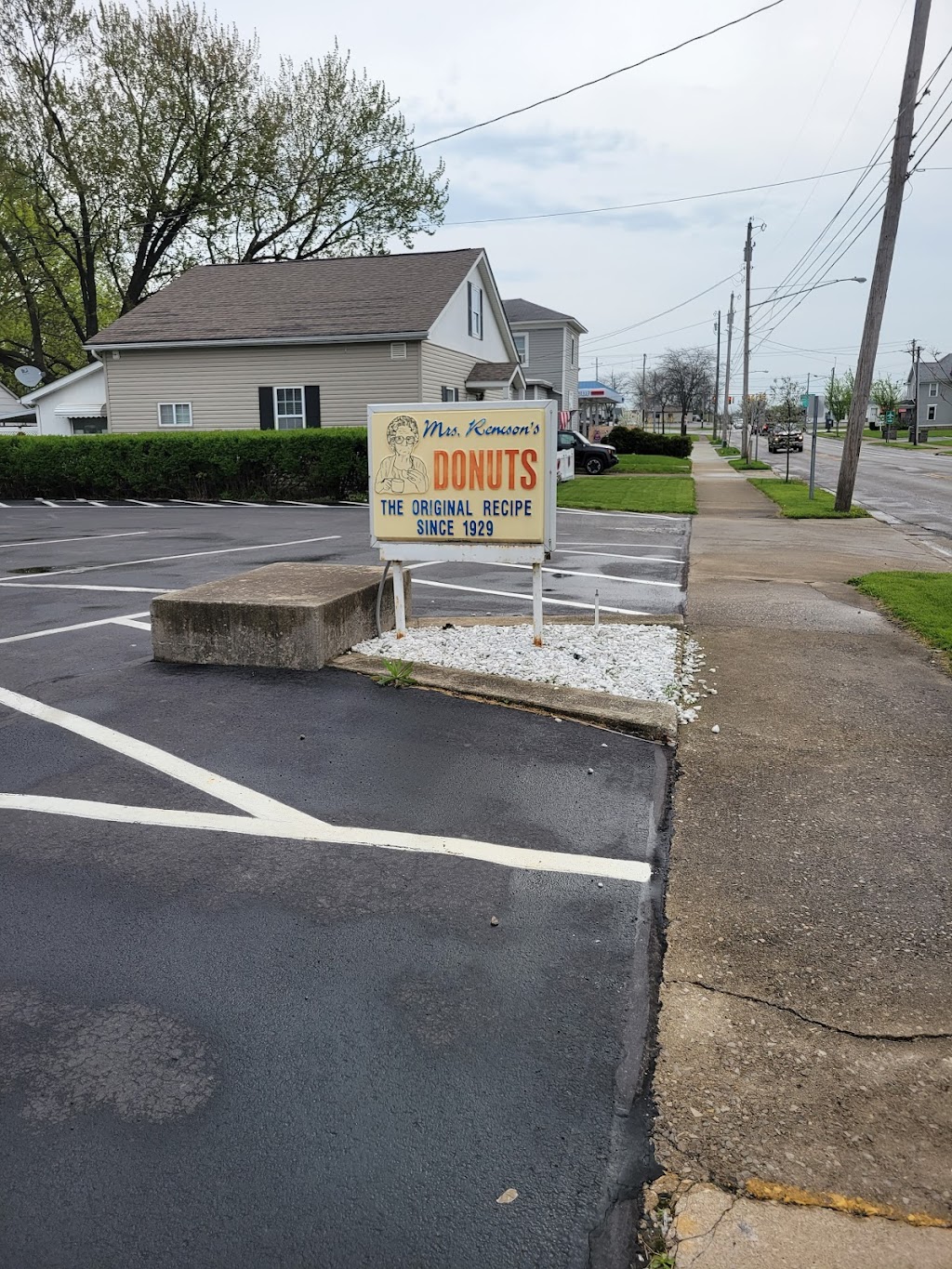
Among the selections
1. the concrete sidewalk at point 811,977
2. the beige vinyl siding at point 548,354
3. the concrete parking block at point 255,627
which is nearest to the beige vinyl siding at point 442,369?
the beige vinyl siding at point 548,354

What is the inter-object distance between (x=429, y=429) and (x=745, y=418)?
1477 inches

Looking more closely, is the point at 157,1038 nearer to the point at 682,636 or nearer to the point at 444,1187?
the point at 444,1187

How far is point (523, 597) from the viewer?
1017 cm

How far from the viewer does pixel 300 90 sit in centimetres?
3678

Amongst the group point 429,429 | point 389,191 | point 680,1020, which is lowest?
point 680,1020

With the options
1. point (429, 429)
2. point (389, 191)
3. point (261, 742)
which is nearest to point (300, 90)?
point (389, 191)

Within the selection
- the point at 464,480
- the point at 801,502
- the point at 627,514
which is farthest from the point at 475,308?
the point at 464,480

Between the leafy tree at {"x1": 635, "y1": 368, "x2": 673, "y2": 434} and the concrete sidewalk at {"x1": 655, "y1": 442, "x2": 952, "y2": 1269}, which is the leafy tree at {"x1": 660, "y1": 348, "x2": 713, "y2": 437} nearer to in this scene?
the leafy tree at {"x1": 635, "y1": 368, "x2": 673, "y2": 434}

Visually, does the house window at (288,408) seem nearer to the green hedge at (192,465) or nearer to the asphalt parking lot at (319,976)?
the green hedge at (192,465)

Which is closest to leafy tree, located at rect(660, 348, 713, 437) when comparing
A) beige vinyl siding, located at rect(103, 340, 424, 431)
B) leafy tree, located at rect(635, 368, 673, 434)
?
leafy tree, located at rect(635, 368, 673, 434)

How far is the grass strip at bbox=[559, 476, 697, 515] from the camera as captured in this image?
2056cm

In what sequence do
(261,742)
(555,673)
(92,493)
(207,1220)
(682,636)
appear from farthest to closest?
(92,493) < (682,636) < (555,673) < (261,742) < (207,1220)

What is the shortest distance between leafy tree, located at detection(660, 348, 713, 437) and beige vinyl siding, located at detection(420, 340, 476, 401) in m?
55.9

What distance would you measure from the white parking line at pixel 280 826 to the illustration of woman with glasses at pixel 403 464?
9.87 ft
